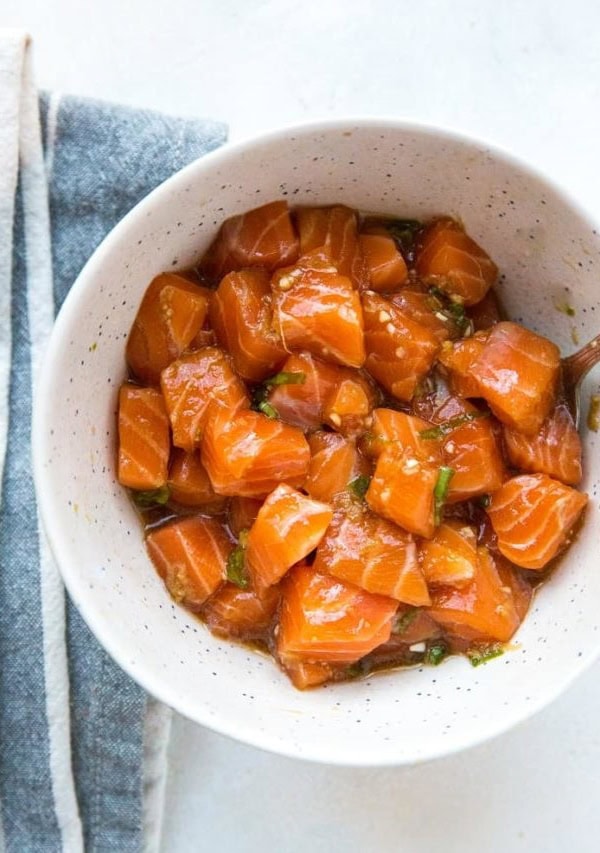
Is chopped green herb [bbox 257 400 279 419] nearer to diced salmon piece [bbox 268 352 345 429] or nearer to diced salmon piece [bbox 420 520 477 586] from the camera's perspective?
diced salmon piece [bbox 268 352 345 429]

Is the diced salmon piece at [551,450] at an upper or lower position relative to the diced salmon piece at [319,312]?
lower

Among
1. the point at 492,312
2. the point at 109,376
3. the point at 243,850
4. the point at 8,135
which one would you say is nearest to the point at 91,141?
the point at 8,135

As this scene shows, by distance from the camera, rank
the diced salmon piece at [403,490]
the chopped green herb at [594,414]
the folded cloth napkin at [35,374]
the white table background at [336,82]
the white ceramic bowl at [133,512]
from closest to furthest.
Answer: the white ceramic bowl at [133,512], the diced salmon piece at [403,490], the chopped green herb at [594,414], the folded cloth napkin at [35,374], the white table background at [336,82]

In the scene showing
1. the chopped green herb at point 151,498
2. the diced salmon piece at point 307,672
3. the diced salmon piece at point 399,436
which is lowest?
the diced salmon piece at point 307,672

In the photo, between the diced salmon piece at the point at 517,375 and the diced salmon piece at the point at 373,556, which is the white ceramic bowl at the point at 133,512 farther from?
the diced salmon piece at the point at 373,556

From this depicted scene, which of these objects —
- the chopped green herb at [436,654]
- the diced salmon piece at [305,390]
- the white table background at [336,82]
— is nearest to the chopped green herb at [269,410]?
the diced salmon piece at [305,390]

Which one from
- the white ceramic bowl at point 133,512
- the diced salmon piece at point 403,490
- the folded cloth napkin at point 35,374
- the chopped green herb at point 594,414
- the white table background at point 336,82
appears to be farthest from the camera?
the white table background at point 336,82

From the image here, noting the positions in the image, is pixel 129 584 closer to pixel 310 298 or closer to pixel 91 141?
pixel 310 298
